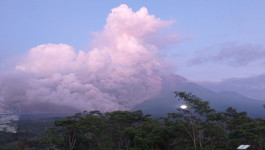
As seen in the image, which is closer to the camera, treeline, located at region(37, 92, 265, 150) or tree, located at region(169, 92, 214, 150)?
treeline, located at region(37, 92, 265, 150)

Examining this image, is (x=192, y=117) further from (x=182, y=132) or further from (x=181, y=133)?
(x=181, y=133)

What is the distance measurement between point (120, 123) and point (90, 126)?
21.8 feet

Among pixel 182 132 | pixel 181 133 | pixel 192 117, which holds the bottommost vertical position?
pixel 181 133

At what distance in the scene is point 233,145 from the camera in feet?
78.9

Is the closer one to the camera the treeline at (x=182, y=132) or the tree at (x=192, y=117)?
the treeline at (x=182, y=132)

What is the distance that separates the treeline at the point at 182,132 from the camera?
2441 centimetres

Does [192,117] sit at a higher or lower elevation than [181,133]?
higher

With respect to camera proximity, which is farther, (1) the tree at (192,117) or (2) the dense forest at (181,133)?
(1) the tree at (192,117)

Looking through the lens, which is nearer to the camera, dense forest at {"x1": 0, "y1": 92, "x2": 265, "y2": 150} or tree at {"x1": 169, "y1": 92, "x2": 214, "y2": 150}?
Answer: dense forest at {"x1": 0, "y1": 92, "x2": 265, "y2": 150}

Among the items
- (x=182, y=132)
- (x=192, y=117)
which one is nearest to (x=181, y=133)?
(x=182, y=132)

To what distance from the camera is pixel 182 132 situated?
2666cm

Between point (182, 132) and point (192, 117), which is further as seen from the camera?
point (182, 132)

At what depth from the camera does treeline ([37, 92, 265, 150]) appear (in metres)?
24.4

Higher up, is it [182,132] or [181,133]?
[182,132]
